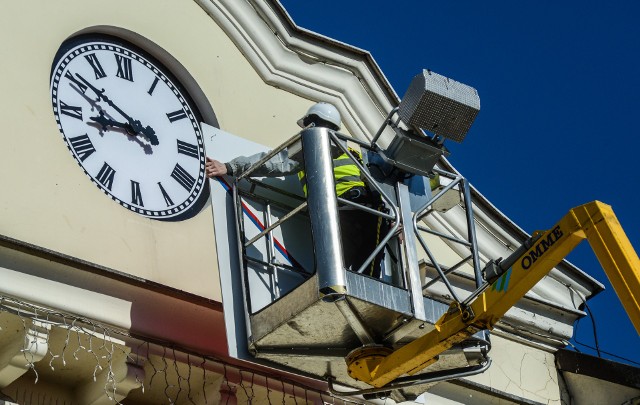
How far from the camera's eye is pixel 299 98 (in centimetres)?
1296

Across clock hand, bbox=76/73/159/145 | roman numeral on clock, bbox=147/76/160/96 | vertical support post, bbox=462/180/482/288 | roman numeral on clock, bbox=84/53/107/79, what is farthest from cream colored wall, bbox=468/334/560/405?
roman numeral on clock, bbox=84/53/107/79

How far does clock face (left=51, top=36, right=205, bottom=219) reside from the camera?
1141 centimetres

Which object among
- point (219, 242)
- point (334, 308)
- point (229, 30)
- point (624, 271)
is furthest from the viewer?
point (229, 30)

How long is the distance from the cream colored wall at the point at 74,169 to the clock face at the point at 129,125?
0.11 m

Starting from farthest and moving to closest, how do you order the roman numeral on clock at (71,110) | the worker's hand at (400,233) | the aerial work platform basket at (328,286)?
the roman numeral on clock at (71,110) < the worker's hand at (400,233) < the aerial work platform basket at (328,286)

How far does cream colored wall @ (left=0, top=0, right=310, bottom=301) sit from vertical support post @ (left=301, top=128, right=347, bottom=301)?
97cm

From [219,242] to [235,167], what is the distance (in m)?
0.51

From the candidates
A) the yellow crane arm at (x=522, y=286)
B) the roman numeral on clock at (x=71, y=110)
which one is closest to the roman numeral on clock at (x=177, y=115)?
the roman numeral on clock at (x=71, y=110)

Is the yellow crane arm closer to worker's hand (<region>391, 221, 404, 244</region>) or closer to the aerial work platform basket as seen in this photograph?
the aerial work platform basket

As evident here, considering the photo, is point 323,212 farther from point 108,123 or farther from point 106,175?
point 108,123

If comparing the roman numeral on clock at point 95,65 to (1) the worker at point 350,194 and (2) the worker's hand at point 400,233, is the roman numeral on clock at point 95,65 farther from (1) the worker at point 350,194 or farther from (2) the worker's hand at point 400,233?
(2) the worker's hand at point 400,233

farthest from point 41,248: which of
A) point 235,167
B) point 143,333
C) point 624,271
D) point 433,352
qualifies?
point 624,271

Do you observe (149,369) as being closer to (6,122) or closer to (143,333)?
(143,333)

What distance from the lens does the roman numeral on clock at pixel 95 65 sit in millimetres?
11734
